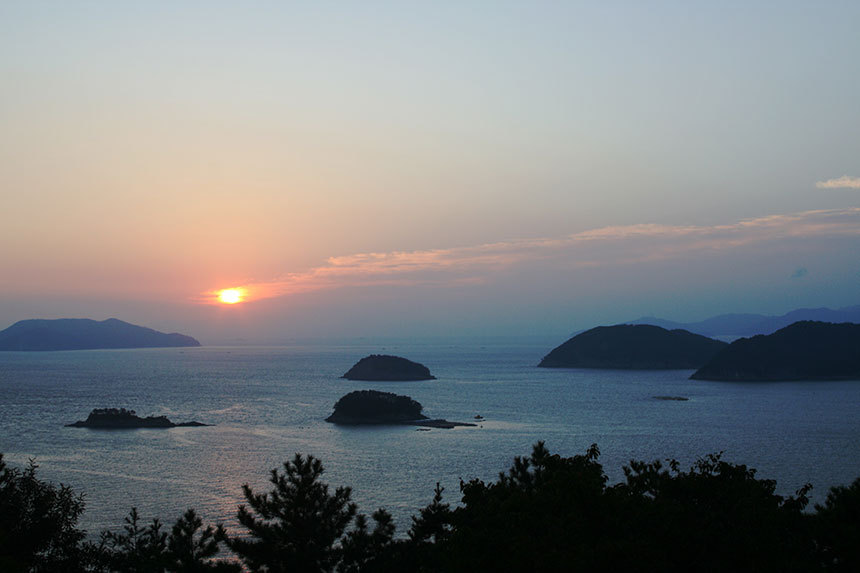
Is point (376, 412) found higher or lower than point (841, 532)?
lower

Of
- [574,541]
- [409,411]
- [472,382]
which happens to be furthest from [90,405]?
[574,541]

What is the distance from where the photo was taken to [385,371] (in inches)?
7603

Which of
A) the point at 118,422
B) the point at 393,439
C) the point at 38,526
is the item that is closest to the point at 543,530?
the point at 38,526

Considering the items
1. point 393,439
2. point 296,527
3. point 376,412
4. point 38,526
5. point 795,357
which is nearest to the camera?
point 38,526

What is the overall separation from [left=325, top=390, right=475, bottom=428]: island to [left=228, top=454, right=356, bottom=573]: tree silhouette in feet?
253

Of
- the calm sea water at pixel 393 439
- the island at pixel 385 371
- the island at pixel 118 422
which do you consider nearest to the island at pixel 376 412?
the calm sea water at pixel 393 439

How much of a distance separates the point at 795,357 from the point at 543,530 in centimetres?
19590

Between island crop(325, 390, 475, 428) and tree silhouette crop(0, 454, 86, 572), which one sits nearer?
tree silhouette crop(0, 454, 86, 572)

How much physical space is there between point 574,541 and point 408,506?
120ft

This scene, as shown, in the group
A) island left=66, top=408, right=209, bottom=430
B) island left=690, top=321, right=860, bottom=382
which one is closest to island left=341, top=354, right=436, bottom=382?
island left=690, top=321, right=860, bottom=382

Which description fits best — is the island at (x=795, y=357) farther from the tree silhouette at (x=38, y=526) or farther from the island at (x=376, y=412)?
the tree silhouette at (x=38, y=526)

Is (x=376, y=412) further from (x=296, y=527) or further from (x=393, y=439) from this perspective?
(x=296, y=527)

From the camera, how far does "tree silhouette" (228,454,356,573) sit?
2414cm

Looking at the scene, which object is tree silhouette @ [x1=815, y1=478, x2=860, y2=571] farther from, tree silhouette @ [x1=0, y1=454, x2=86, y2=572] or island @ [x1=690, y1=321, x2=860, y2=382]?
island @ [x1=690, y1=321, x2=860, y2=382]
